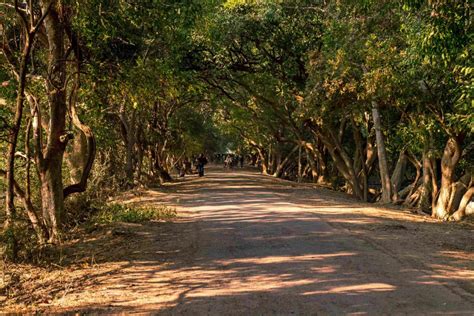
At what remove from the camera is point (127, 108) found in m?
20.4

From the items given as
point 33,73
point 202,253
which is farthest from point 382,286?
point 33,73

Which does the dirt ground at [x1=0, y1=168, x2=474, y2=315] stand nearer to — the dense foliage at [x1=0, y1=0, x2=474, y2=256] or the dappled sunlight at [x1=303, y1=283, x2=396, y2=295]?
the dappled sunlight at [x1=303, y1=283, x2=396, y2=295]

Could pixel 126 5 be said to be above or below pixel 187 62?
below

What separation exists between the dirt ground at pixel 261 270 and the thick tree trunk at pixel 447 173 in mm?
4264

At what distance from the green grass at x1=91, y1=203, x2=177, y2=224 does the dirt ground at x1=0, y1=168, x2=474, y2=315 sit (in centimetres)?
71

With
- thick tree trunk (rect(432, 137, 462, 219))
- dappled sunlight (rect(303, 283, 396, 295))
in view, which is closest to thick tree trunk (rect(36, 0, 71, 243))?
dappled sunlight (rect(303, 283, 396, 295))

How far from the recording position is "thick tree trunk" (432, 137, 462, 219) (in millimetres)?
→ 14656

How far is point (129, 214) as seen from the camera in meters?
11.9

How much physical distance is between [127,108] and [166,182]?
8.29m

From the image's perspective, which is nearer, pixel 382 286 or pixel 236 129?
pixel 382 286

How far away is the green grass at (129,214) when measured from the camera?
1162cm

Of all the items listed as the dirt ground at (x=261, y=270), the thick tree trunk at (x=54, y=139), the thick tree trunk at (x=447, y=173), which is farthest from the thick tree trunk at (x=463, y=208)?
the thick tree trunk at (x=54, y=139)

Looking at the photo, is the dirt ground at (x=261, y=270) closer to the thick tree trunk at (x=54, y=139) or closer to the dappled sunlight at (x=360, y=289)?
the dappled sunlight at (x=360, y=289)

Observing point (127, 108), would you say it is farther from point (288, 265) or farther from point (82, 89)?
point (288, 265)
